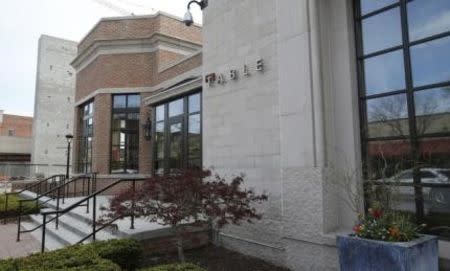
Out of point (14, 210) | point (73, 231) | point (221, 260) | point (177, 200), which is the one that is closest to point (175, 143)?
point (73, 231)

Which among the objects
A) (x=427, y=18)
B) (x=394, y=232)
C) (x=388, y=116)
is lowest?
(x=394, y=232)

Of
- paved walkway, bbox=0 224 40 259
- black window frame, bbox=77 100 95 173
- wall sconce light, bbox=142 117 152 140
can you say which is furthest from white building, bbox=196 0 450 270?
black window frame, bbox=77 100 95 173

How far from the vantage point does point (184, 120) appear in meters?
10.1

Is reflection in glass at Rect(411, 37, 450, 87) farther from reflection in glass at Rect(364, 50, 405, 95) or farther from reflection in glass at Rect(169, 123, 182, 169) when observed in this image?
reflection in glass at Rect(169, 123, 182, 169)

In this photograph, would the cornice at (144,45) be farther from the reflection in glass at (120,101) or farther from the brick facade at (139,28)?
the reflection in glass at (120,101)

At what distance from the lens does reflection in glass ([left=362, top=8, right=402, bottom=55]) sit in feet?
16.0

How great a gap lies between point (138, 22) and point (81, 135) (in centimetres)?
601

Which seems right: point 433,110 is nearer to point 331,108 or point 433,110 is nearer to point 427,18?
point 427,18

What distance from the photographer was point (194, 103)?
31.9 feet

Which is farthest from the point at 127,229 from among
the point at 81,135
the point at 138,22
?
the point at 81,135

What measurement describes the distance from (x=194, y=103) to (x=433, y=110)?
632 centimetres

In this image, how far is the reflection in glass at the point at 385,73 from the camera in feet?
15.8

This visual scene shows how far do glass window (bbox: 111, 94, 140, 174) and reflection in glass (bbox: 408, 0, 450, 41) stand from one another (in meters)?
10.7

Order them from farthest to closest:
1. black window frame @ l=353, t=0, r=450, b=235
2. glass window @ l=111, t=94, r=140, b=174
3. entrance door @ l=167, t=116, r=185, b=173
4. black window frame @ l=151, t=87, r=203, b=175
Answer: glass window @ l=111, t=94, r=140, b=174
entrance door @ l=167, t=116, r=185, b=173
black window frame @ l=151, t=87, r=203, b=175
black window frame @ l=353, t=0, r=450, b=235
